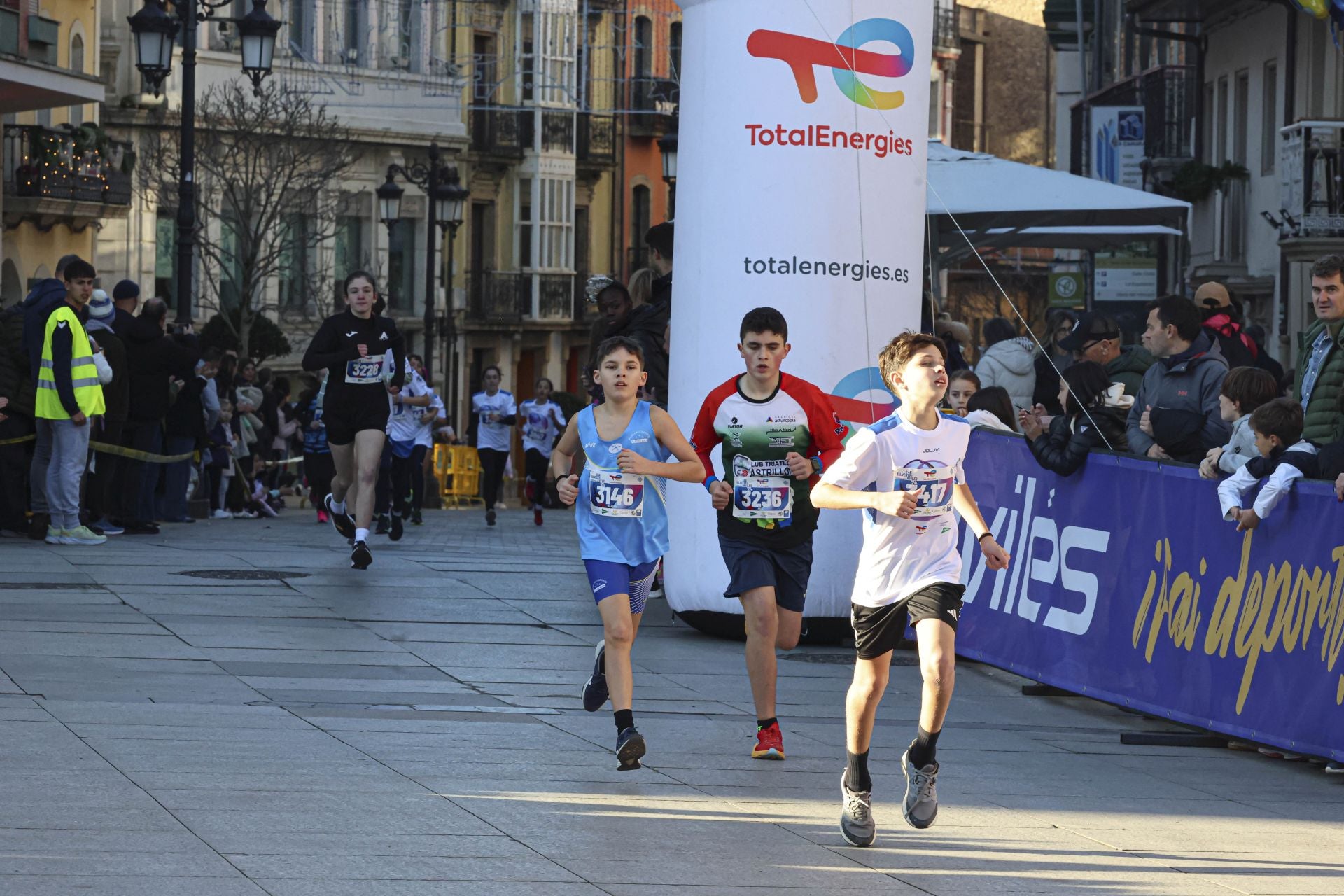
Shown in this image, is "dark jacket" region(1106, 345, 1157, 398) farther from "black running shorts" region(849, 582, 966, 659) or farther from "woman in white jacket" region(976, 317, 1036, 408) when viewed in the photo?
"black running shorts" region(849, 582, 966, 659)

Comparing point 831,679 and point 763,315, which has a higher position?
point 763,315

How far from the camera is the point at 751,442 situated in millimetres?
10156

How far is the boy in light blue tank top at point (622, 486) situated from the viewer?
31.7ft

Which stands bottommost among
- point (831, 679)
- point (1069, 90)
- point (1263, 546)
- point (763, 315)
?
point (831, 679)

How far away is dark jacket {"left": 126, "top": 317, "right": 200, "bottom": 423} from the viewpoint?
66.0 feet

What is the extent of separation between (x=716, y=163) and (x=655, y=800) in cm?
592

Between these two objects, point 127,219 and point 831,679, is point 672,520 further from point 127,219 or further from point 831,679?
point 127,219

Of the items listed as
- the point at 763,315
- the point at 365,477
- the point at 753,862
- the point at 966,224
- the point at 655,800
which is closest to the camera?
the point at 753,862

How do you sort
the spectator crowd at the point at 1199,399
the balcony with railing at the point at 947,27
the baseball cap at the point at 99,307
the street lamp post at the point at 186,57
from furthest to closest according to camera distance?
the balcony with railing at the point at 947,27 < the street lamp post at the point at 186,57 < the baseball cap at the point at 99,307 < the spectator crowd at the point at 1199,399

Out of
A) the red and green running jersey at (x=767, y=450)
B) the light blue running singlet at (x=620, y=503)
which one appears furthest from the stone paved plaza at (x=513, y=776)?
the red and green running jersey at (x=767, y=450)

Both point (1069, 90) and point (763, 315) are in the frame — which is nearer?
point (763, 315)

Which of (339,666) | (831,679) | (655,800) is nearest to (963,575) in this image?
(831,679)

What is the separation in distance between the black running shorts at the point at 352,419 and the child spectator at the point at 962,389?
4.17 m

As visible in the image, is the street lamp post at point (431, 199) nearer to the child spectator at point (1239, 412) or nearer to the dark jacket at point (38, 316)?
the dark jacket at point (38, 316)
